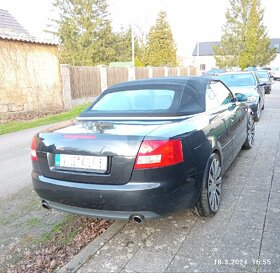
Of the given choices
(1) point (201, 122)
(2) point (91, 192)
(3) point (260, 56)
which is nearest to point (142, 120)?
(1) point (201, 122)

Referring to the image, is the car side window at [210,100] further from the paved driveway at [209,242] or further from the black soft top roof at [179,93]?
the paved driveway at [209,242]

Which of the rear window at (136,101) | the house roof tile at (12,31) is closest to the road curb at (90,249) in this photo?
the rear window at (136,101)

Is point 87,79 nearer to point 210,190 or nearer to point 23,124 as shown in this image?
point 23,124

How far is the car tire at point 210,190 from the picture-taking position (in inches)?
125

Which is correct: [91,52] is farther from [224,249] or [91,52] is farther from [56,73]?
[224,249]

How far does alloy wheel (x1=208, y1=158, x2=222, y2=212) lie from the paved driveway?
132 mm

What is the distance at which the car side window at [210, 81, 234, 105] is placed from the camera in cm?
434

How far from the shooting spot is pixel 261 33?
36.2m

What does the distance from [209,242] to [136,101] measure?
72.3 inches

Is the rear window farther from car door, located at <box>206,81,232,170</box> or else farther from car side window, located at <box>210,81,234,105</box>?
car side window, located at <box>210,81,234,105</box>

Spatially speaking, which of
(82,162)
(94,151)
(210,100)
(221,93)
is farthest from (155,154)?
(221,93)

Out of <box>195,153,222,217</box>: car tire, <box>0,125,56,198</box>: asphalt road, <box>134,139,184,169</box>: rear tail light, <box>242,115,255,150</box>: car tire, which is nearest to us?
<box>134,139,184,169</box>: rear tail light

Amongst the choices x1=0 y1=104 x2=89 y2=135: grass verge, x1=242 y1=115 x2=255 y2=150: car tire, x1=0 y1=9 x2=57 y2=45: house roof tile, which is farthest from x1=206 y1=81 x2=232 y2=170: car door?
x1=0 y1=9 x2=57 y2=45: house roof tile

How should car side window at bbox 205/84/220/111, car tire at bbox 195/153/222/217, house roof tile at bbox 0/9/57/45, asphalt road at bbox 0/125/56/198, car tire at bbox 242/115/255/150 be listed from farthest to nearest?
house roof tile at bbox 0/9/57/45, car tire at bbox 242/115/255/150, asphalt road at bbox 0/125/56/198, car side window at bbox 205/84/220/111, car tire at bbox 195/153/222/217
